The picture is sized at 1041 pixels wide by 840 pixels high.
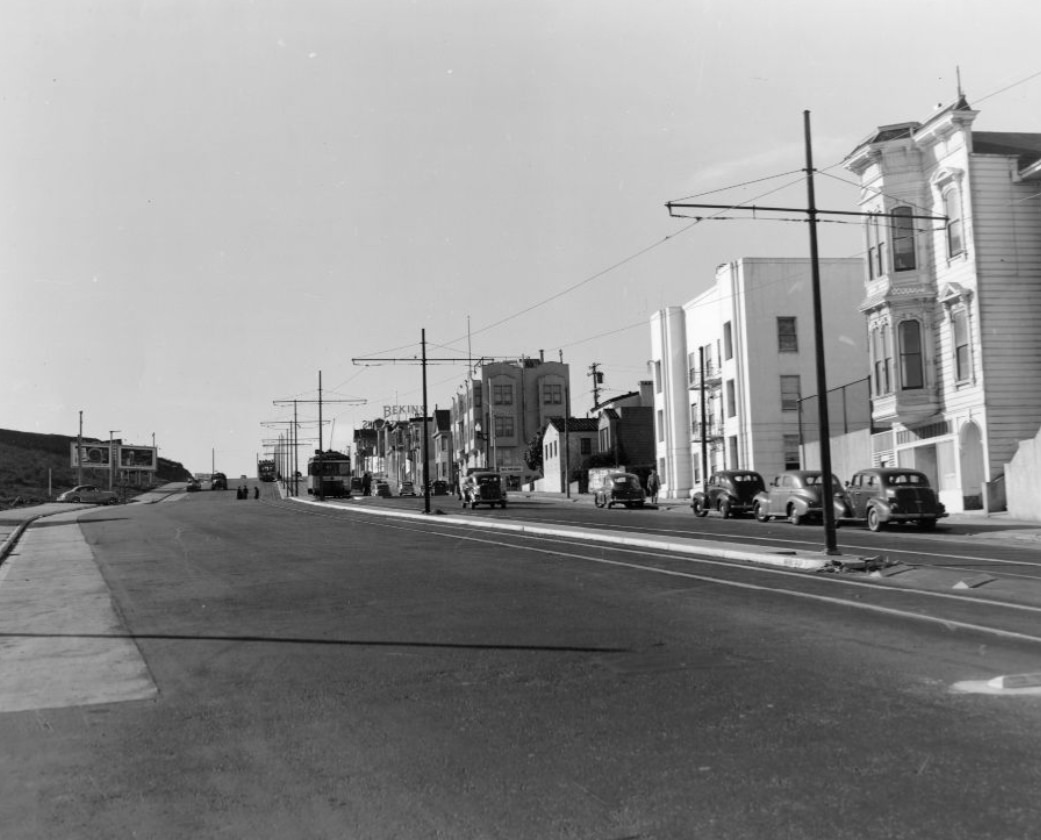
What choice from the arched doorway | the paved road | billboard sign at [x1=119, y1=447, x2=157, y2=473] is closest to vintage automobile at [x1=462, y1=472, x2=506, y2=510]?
the arched doorway

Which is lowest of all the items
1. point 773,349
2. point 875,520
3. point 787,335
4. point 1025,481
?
point 875,520

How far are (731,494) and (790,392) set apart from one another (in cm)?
1792

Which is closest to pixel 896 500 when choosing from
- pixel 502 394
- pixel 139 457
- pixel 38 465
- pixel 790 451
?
pixel 790 451

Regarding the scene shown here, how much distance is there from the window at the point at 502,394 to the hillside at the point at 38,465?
42.5 metres

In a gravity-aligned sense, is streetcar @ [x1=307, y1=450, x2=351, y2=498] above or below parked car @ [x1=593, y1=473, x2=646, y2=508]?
above

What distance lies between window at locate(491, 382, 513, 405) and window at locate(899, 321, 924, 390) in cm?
7034

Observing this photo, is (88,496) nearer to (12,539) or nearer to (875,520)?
(12,539)

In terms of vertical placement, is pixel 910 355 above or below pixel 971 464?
above

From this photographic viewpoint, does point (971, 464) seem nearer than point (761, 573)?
No

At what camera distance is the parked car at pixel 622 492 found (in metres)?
52.9

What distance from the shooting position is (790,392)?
55.0 m

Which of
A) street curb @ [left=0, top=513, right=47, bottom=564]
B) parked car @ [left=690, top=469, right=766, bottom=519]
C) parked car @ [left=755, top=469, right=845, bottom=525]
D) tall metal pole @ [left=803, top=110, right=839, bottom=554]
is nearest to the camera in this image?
tall metal pole @ [left=803, top=110, right=839, bottom=554]

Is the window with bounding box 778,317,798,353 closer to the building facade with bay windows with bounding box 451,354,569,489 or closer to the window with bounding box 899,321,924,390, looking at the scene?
the window with bounding box 899,321,924,390

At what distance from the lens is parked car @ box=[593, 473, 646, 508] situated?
174ft
